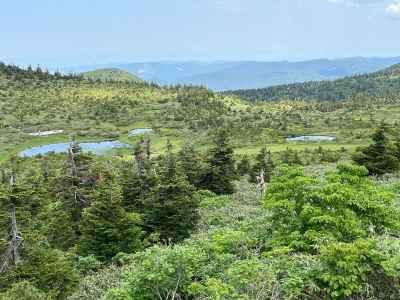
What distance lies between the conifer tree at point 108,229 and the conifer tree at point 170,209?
3.55m

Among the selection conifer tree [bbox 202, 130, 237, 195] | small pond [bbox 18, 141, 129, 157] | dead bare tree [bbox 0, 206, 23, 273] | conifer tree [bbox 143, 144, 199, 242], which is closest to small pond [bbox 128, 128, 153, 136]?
small pond [bbox 18, 141, 129, 157]

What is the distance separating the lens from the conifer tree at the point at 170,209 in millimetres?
31078

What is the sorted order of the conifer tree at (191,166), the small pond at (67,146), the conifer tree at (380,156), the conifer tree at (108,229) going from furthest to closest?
the small pond at (67,146), the conifer tree at (380,156), the conifer tree at (191,166), the conifer tree at (108,229)

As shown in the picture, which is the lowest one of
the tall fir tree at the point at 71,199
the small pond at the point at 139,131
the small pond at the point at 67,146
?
the small pond at the point at 67,146

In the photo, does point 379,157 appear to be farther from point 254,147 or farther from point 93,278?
point 254,147

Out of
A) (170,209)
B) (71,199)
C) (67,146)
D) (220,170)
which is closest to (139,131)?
(67,146)

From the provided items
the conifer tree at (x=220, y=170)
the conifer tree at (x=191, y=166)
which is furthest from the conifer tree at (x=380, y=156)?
the conifer tree at (x=191, y=166)

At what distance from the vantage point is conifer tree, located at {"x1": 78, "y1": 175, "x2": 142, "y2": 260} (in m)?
27.2

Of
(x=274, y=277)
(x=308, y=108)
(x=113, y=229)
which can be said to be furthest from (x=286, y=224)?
(x=308, y=108)

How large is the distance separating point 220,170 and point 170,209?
47.7ft

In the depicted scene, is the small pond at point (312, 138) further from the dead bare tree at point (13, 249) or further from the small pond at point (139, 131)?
the dead bare tree at point (13, 249)

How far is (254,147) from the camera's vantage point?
106 metres

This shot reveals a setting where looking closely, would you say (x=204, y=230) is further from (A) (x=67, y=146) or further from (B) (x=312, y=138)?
(A) (x=67, y=146)

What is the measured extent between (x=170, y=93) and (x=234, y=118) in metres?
39.8
